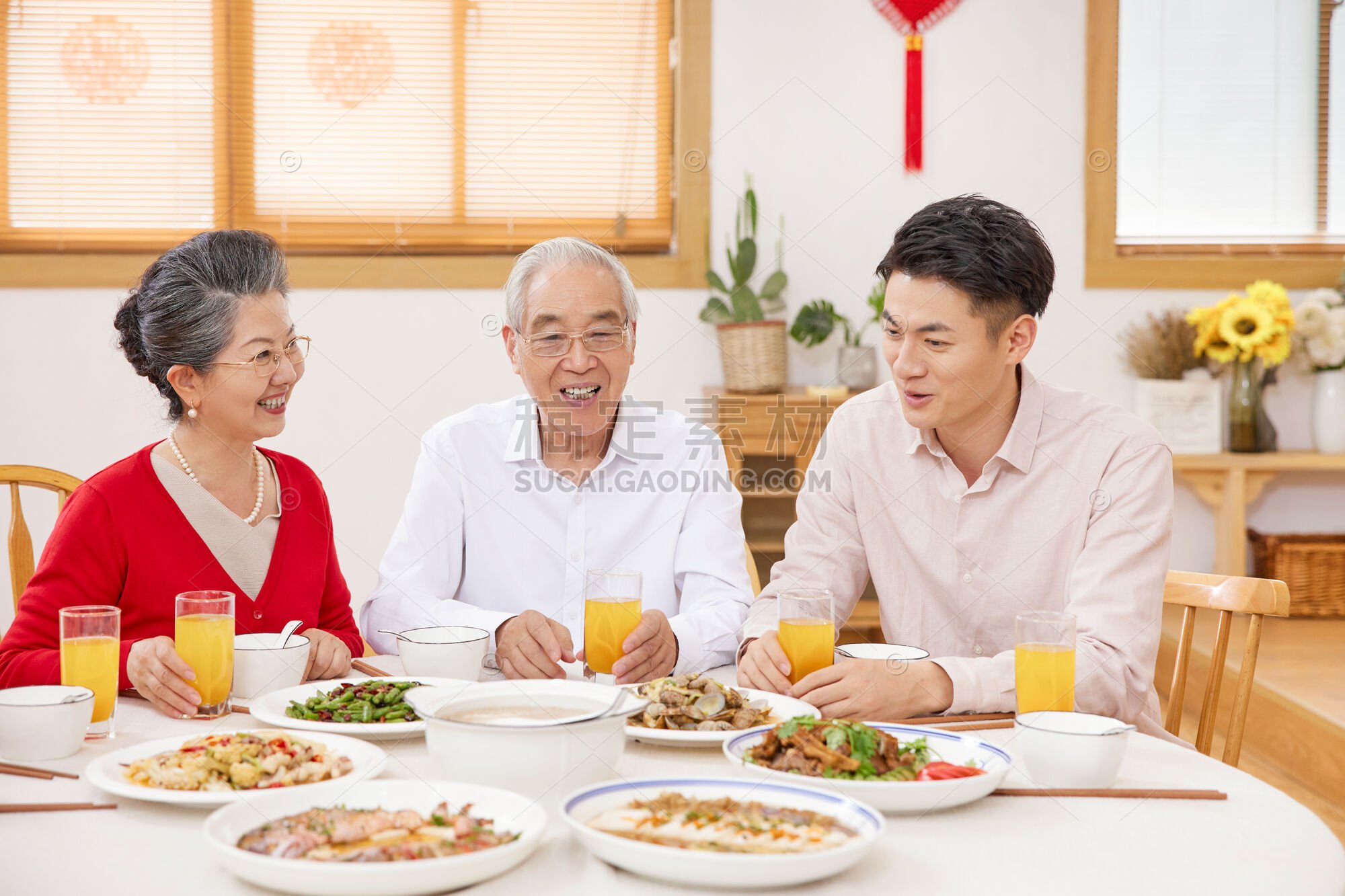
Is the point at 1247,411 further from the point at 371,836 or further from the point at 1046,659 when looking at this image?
the point at 371,836

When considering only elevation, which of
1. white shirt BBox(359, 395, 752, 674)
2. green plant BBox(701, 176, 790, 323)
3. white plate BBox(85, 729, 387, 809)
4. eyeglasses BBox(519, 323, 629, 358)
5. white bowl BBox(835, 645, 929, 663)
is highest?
green plant BBox(701, 176, 790, 323)

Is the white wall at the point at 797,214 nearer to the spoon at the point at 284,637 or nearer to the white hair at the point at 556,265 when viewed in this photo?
Answer: the white hair at the point at 556,265

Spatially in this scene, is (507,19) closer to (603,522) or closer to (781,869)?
(603,522)

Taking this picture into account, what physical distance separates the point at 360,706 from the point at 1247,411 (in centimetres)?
359

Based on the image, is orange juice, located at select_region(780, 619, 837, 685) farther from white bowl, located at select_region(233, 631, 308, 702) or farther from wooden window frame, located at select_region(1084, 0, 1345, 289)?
wooden window frame, located at select_region(1084, 0, 1345, 289)

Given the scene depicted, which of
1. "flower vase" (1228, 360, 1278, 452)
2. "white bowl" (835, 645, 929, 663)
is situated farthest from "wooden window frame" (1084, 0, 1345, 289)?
"white bowl" (835, 645, 929, 663)

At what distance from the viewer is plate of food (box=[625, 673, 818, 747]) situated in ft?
4.18

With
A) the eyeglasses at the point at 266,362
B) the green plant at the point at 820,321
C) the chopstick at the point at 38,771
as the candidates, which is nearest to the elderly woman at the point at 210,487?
the eyeglasses at the point at 266,362

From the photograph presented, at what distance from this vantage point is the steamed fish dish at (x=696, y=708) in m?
1.31

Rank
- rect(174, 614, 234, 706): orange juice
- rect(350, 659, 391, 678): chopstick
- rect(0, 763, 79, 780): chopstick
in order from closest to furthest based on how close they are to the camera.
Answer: rect(0, 763, 79, 780): chopstick
rect(174, 614, 234, 706): orange juice
rect(350, 659, 391, 678): chopstick

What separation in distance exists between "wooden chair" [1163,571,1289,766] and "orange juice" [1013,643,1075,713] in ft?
1.51

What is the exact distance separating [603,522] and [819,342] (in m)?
1.87

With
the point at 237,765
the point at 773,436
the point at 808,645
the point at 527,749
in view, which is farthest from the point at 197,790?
the point at 773,436

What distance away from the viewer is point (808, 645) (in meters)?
1.53
